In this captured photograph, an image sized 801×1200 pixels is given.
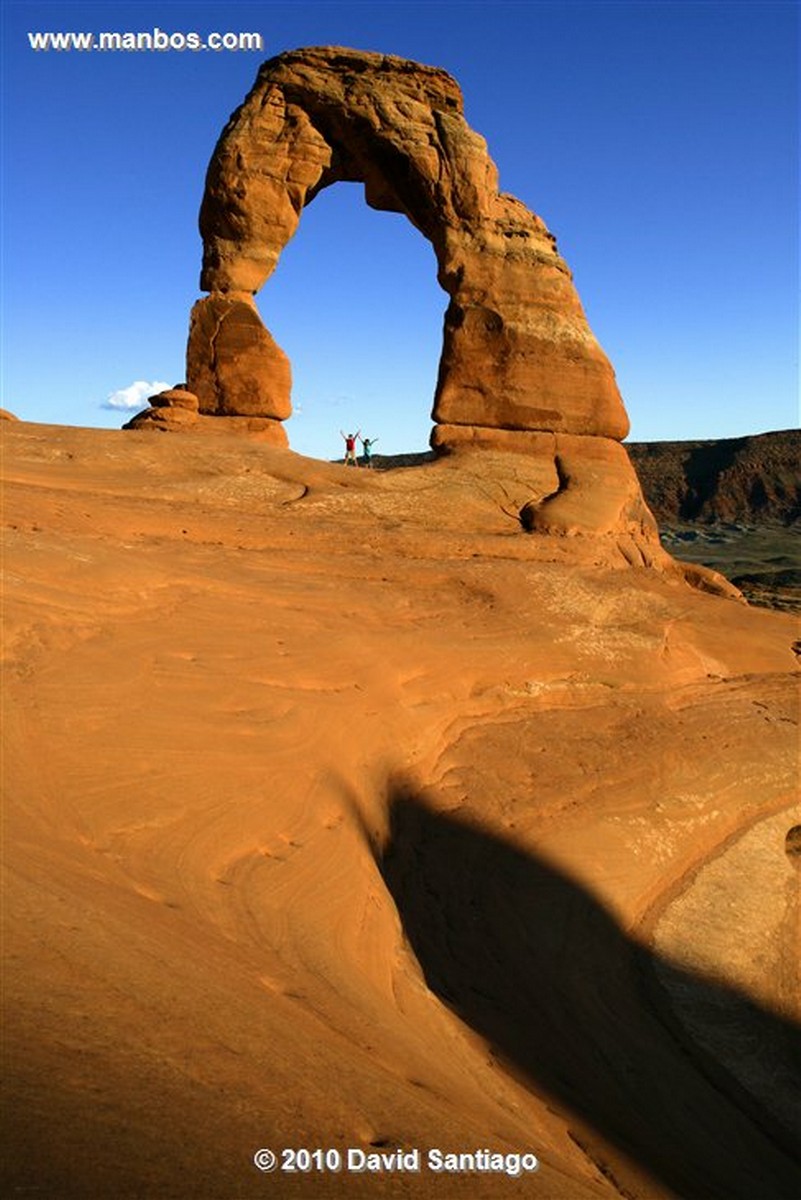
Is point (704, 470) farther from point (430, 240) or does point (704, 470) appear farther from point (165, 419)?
point (165, 419)

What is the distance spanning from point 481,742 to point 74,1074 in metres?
5.96

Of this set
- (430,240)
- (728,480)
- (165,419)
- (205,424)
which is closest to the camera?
(165,419)

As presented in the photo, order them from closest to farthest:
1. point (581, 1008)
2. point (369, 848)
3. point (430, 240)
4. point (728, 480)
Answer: point (581, 1008) < point (369, 848) < point (430, 240) < point (728, 480)

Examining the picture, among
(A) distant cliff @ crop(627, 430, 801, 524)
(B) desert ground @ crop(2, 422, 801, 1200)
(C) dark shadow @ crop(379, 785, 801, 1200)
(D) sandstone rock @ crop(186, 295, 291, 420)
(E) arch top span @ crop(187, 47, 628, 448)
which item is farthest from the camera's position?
(A) distant cliff @ crop(627, 430, 801, 524)

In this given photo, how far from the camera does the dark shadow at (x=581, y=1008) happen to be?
437cm

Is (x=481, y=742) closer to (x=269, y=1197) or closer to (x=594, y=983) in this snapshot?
(x=594, y=983)

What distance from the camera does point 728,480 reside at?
6475 centimetres

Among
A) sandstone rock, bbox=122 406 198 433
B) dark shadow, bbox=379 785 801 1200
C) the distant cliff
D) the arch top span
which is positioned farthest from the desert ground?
the distant cliff

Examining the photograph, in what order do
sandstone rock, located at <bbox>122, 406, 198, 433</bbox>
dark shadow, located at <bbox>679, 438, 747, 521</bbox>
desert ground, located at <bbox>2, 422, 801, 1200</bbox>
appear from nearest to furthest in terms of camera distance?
desert ground, located at <bbox>2, 422, 801, 1200</bbox> < sandstone rock, located at <bbox>122, 406, 198, 433</bbox> < dark shadow, located at <bbox>679, 438, 747, 521</bbox>

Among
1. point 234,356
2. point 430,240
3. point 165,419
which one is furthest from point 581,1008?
point 430,240

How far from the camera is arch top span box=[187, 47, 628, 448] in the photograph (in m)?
14.5

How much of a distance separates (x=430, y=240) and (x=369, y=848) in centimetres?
1213

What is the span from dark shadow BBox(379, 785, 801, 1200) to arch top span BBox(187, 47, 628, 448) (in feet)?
29.7

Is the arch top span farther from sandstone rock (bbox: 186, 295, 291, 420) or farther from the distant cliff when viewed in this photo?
the distant cliff
